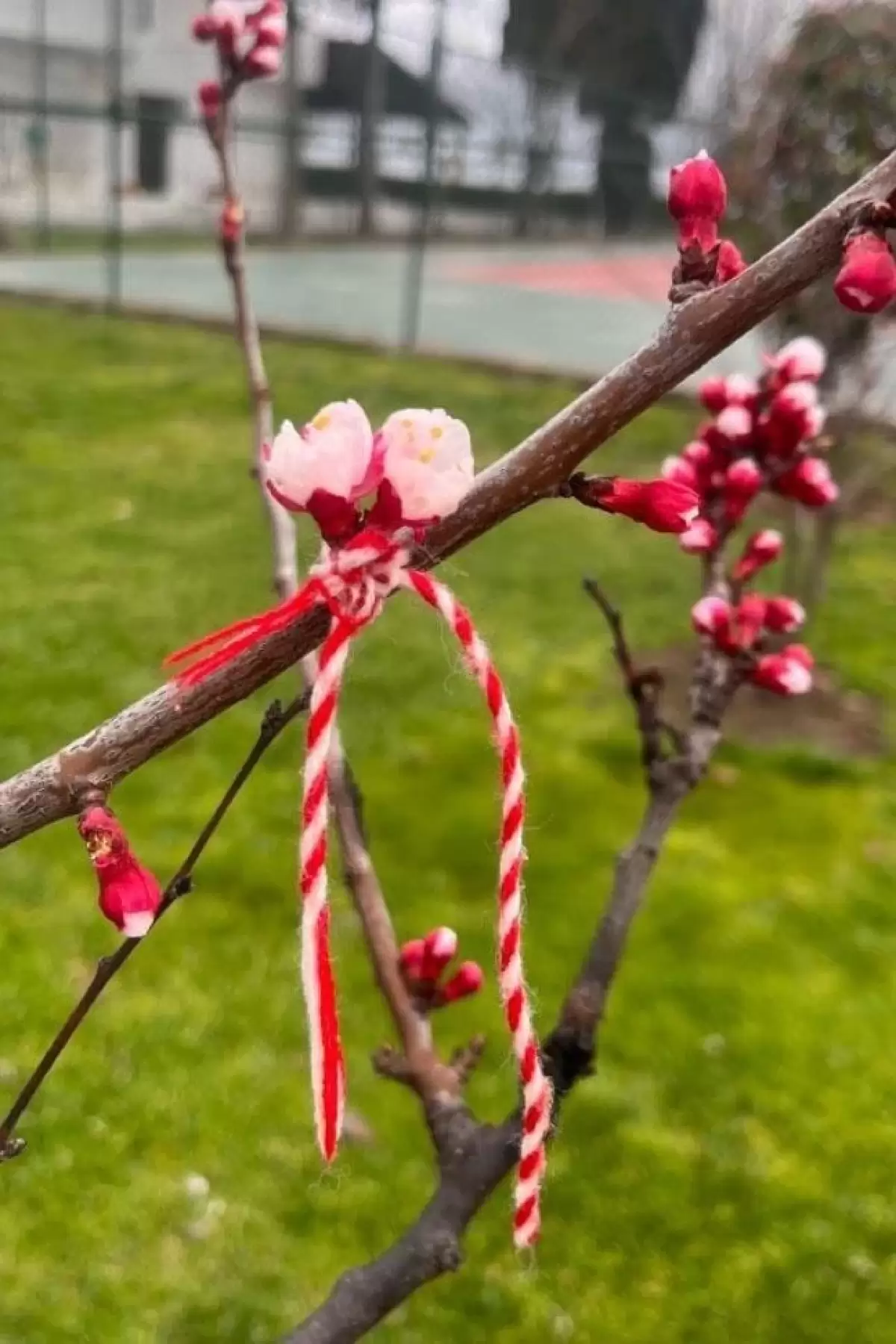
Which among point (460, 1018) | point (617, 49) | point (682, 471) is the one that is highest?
point (682, 471)

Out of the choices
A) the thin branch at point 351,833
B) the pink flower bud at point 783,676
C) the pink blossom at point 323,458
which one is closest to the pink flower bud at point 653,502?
the pink blossom at point 323,458

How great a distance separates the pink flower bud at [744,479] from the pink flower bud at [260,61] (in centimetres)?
57

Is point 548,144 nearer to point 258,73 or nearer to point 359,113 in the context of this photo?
point 359,113

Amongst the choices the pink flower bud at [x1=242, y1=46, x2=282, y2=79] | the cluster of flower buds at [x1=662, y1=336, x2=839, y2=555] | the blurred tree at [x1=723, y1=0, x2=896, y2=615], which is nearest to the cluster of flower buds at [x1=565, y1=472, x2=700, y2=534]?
the cluster of flower buds at [x1=662, y1=336, x2=839, y2=555]

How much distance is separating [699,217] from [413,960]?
64 cm

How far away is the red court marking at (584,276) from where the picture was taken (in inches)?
490

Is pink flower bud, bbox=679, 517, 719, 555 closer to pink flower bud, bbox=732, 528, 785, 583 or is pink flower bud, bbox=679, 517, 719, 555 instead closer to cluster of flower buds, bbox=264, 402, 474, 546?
pink flower bud, bbox=732, 528, 785, 583

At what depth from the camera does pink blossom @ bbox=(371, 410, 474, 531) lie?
52cm

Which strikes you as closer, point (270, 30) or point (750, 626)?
point (750, 626)

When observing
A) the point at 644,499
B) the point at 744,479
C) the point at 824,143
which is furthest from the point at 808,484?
the point at 824,143

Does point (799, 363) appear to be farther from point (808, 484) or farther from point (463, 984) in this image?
point (463, 984)

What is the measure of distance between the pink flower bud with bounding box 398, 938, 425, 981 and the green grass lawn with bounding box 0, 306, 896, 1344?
19 centimetres

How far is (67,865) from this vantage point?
2.67 meters

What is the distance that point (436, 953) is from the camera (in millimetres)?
1061
